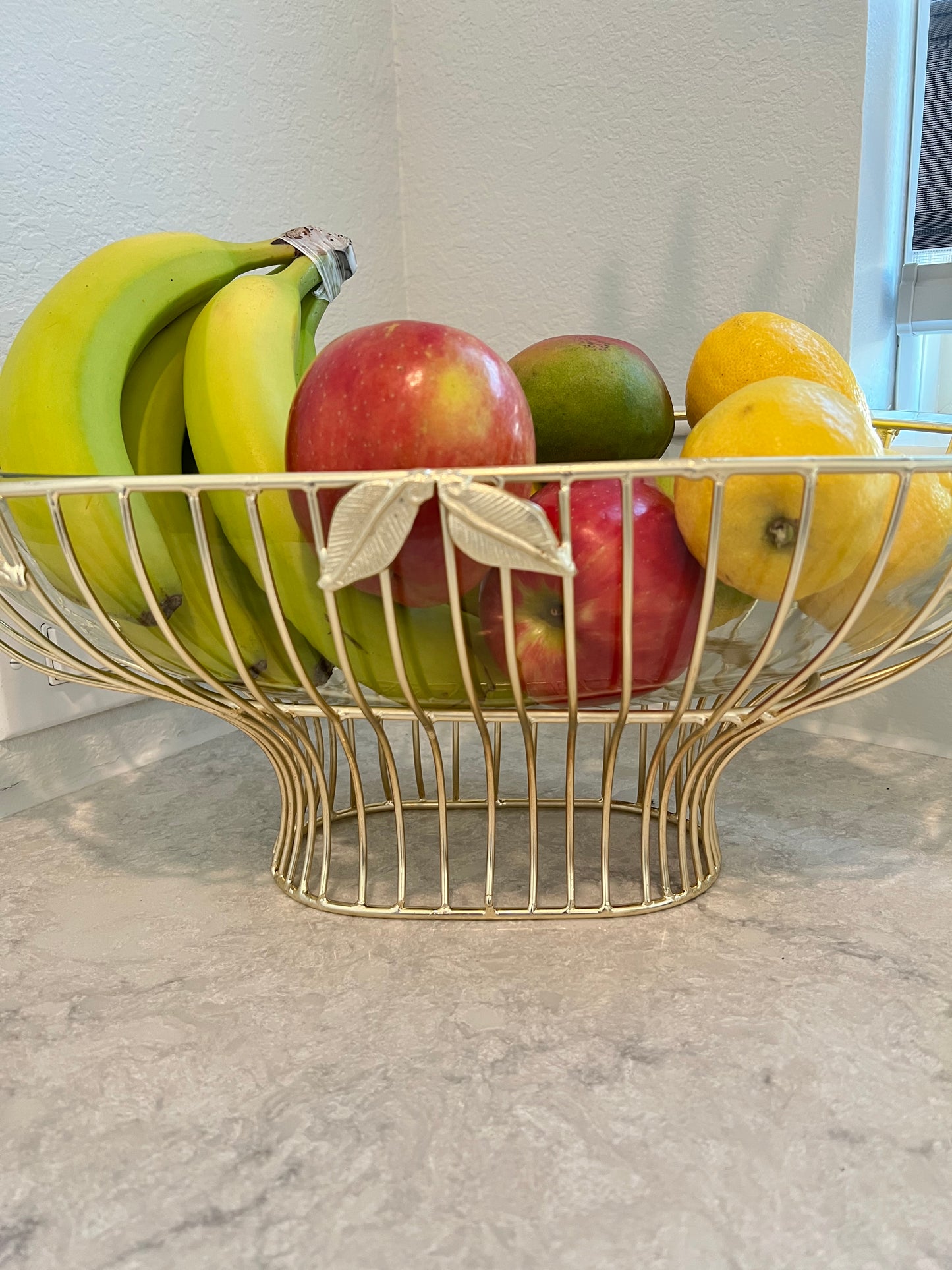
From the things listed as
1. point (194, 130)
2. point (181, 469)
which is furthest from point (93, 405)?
point (194, 130)

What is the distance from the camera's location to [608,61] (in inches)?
33.0

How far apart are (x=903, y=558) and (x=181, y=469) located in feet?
1.15

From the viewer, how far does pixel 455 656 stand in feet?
1.43

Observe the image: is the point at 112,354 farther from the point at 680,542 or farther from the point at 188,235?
the point at 680,542

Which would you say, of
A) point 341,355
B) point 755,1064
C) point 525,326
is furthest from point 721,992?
point 525,326

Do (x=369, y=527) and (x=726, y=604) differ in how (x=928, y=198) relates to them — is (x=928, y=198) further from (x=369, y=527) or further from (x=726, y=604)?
(x=369, y=527)

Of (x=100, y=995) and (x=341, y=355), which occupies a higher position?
(x=341, y=355)

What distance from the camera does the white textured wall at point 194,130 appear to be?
2.19ft

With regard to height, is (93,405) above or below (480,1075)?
above

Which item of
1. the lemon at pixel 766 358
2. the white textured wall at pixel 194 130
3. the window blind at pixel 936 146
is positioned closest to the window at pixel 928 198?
the window blind at pixel 936 146

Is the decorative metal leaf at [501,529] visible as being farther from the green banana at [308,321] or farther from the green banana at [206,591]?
the green banana at [308,321]

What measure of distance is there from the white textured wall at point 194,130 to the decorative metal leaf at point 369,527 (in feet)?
1.38

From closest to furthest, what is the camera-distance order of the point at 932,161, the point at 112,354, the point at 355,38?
the point at 112,354, the point at 932,161, the point at 355,38

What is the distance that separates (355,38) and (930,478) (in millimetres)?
749
